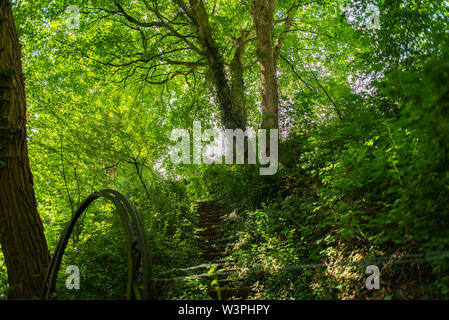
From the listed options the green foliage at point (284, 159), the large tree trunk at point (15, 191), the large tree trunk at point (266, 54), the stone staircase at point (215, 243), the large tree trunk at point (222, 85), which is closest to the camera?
the green foliage at point (284, 159)

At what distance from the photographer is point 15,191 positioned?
3.79 meters

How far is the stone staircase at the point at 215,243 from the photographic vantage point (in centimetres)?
503

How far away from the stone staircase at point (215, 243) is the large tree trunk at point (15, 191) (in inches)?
91.8

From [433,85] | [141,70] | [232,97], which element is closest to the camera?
[433,85]

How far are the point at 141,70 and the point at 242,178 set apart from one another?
288 inches

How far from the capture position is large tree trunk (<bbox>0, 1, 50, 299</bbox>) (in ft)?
11.9

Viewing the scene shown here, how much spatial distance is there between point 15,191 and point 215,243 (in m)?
4.67

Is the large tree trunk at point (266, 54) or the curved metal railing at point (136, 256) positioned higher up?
the large tree trunk at point (266, 54)

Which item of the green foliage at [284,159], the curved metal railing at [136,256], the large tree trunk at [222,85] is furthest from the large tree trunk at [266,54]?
the curved metal railing at [136,256]

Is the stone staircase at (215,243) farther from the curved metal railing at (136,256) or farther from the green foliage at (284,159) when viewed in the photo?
the curved metal railing at (136,256)

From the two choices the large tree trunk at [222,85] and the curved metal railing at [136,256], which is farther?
the large tree trunk at [222,85]
